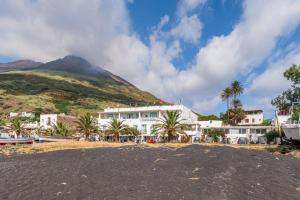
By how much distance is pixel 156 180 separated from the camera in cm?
2228

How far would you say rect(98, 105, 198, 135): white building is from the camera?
8844 centimetres

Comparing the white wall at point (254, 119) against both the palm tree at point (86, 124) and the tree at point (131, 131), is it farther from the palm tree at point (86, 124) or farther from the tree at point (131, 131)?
the palm tree at point (86, 124)

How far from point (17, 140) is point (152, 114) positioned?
33190 mm

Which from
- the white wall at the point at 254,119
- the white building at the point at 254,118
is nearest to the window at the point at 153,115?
the white wall at the point at 254,119

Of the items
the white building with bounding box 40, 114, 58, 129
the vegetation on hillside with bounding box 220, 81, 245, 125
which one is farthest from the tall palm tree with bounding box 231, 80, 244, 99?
the white building with bounding box 40, 114, 58, 129

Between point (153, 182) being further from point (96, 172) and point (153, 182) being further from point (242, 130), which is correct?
point (242, 130)

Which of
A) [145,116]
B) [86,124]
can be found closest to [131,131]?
[145,116]

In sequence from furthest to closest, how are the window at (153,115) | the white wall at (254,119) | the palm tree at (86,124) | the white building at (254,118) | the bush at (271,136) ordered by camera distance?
1. the white building at (254,118)
2. the white wall at (254,119)
3. the window at (153,115)
4. the palm tree at (86,124)
5. the bush at (271,136)

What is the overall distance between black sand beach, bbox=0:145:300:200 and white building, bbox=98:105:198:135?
55287 millimetres

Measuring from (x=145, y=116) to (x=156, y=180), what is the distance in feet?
227

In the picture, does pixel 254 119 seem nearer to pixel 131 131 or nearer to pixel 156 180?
pixel 131 131

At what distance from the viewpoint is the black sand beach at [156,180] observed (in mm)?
18547

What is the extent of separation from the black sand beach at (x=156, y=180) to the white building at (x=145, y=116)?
181 feet

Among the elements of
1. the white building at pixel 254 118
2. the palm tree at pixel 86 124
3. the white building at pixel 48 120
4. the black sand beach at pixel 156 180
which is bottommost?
the black sand beach at pixel 156 180
